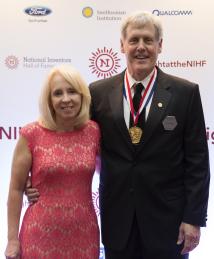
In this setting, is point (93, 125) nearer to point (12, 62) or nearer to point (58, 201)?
point (58, 201)

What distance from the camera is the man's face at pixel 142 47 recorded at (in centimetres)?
196

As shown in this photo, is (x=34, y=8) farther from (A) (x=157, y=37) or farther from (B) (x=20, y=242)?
(B) (x=20, y=242)

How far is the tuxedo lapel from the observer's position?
6.41 feet

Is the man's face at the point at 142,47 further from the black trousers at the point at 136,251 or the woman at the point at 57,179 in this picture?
the black trousers at the point at 136,251

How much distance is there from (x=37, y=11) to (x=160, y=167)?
1.97 metres

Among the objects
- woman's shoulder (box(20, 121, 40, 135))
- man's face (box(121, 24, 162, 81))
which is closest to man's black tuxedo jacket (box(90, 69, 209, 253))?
man's face (box(121, 24, 162, 81))

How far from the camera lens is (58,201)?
1836 millimetres

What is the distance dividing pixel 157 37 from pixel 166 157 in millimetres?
580

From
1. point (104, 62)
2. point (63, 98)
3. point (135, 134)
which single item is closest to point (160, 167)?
point (135, 134)

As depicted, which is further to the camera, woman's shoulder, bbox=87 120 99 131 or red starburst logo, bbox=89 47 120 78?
red starburst logo, bbox=89 47 120 78

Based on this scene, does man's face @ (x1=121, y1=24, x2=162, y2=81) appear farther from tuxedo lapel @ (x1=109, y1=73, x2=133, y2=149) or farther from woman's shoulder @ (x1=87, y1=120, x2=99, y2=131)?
woman's shoulder @ (x1=87, y1=120, x2=99, y2=131)

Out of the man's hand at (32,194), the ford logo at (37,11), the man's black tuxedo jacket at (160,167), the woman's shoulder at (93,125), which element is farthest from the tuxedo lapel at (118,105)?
the ford logo at (37,11)

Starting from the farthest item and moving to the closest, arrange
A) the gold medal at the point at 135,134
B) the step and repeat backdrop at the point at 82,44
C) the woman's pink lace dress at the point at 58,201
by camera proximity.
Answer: the step and repeat backdrop at the point at 82,44, the gold medal at the point at 135,134, the woman's pink lace dress at the point at 58,201

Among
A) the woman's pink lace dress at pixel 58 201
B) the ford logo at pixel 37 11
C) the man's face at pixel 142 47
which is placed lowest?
the woman's pink lace dress at pixel 58 201
